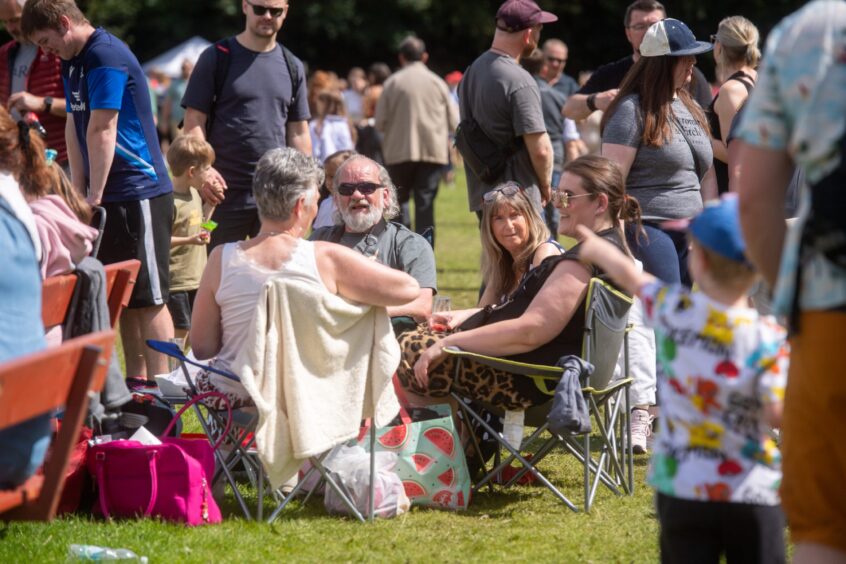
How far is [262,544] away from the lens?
14.0 ft

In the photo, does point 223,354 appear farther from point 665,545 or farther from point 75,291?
→ point 665,545

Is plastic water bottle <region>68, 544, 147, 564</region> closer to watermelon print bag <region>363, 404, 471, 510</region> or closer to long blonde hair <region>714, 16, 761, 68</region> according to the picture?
watermelon print bag <region>363, 404, 471, 510</region>

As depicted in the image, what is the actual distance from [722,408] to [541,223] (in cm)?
269

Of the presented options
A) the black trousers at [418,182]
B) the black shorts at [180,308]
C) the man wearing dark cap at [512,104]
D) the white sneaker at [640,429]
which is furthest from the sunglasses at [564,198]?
the black trousers at [418,182]

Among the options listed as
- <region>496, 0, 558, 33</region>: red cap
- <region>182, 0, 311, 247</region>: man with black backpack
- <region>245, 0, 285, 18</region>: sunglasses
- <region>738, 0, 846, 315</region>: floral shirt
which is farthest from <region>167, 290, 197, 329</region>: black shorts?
<region>738, 0, 846, 315</region>: floral shirt

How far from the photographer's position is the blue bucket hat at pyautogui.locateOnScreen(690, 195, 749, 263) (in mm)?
2750

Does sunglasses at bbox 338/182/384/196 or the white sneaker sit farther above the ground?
sunglasses at bbox 338/182/384/196

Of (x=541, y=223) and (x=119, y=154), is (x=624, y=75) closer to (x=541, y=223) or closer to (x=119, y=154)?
(x=541, y=223)

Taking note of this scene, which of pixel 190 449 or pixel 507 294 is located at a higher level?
pixel 507 294

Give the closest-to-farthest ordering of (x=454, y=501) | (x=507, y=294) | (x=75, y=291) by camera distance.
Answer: (x=75, y=291) < (x=454, y=501) < (x=507, y=294)

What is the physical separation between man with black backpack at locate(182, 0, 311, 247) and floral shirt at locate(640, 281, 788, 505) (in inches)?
168

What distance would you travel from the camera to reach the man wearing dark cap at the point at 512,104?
269 inches

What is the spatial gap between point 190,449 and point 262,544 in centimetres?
50

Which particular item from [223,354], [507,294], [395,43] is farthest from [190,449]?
[395,43]
